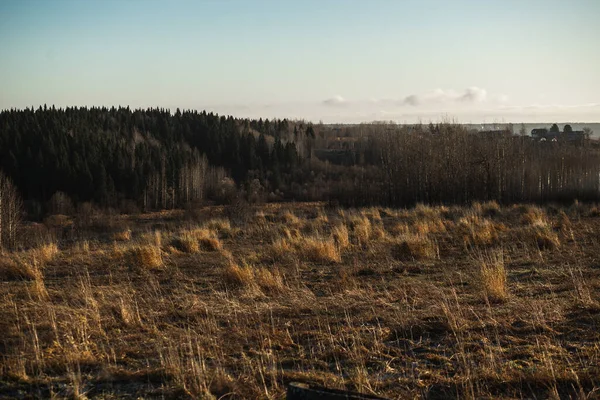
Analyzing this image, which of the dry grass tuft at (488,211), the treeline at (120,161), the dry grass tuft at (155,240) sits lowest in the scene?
the dry grass tuft at (488,211)

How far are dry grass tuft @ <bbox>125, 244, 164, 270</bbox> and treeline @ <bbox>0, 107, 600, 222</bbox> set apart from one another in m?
24.2

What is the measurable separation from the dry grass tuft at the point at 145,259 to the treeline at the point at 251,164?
79.4ft

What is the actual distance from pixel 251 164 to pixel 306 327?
5598cm

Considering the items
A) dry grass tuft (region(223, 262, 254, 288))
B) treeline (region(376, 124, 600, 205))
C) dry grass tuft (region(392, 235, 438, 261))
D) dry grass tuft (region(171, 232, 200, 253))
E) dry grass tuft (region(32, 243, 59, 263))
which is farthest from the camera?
treeline (region(376, 124, 600, 205))

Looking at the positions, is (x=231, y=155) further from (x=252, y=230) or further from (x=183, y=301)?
(x=183, y=301)

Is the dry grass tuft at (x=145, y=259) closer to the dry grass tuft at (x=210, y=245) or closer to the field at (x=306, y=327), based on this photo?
the field at (x=306, y=327)

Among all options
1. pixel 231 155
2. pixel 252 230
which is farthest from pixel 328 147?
pixel 252 230

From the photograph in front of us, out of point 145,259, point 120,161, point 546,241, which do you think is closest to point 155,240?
point 145,259

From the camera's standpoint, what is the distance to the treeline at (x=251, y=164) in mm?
32500

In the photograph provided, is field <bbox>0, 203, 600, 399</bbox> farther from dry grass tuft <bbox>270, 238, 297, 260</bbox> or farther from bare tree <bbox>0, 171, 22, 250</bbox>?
bare tree <bbox>0, 171, 22, 250</bbox>

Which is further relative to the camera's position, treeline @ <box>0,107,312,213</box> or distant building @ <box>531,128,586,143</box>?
treeline @ <box>0,107,312,213</box>

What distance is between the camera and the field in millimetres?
4316

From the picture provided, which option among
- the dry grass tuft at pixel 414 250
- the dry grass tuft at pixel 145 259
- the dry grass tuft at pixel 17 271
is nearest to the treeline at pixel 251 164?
the dry grass tuft at pixel 414 250

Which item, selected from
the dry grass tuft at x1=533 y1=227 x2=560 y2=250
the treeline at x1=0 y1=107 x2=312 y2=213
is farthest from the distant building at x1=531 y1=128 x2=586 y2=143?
the dry grass tuft at x1=533 y1=227 x2=560 y2=250
